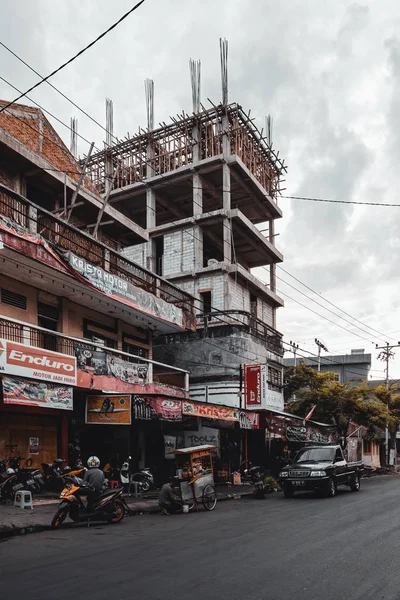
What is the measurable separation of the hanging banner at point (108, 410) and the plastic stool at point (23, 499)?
14.0 ft

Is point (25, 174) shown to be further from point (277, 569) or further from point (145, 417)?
point (277, 569)

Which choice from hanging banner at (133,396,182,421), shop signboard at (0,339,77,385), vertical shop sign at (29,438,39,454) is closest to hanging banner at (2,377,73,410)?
shop signboard at (0,339,77,385)

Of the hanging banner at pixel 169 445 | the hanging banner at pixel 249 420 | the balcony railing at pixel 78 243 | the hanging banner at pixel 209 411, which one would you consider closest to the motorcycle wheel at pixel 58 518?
the balcony railing at pixel 78 243

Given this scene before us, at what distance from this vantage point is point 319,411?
37188 millimetres

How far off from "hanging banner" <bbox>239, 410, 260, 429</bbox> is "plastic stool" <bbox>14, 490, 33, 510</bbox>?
1278cm

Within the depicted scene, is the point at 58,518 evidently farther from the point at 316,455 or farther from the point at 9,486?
the point at 316,455

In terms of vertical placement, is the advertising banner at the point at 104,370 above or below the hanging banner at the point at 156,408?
above

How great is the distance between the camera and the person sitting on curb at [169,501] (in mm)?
15523

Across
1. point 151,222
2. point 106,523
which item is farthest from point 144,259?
point 106,523

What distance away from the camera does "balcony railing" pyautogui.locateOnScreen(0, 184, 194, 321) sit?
17.5 meters

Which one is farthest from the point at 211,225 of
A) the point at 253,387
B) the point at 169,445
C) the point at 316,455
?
the point at 316,455

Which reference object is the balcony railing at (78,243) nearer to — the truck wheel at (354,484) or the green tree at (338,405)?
the truck wheel at (354,484)

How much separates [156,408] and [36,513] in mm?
6522

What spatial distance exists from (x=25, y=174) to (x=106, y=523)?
12529mm
